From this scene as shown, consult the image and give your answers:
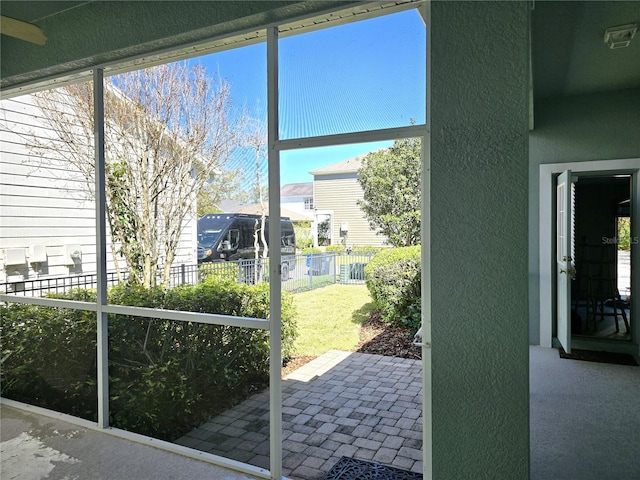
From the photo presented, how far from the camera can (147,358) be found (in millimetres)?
3170

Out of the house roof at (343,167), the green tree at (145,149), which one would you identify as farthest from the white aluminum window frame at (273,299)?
the house roof at (343,167)

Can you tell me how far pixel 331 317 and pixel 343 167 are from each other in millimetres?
3355

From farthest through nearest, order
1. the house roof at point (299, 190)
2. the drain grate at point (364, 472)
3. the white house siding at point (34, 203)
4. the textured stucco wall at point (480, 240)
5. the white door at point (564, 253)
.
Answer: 1. the white house siding at point (34, 203)
2. the white door at point (564, 253)
3. the house roof at point (299, 190)
4. the drain grate at point (364, 472)
5. the textured stucco wall at point (480, 240)

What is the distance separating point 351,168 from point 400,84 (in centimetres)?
212

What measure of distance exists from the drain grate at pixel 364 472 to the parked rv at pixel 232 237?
1386 millimetres

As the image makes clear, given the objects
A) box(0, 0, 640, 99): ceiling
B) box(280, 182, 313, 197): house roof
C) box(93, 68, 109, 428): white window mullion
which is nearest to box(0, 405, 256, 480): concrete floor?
box(93, 68, 109, 428): white window mullion

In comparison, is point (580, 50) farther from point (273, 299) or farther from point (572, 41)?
point (273, 299)

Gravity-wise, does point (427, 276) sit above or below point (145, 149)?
below

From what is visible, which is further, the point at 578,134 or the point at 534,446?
the point at 578,134

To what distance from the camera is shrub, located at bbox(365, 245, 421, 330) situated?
5.65m

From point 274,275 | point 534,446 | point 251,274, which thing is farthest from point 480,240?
point 251,274

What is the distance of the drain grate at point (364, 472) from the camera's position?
8.17ft

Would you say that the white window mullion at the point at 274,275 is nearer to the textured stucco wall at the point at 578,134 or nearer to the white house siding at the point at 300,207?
the white house siding at the point at 300,207

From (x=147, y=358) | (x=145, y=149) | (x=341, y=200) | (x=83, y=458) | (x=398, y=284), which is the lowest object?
(x=83, y=458)
